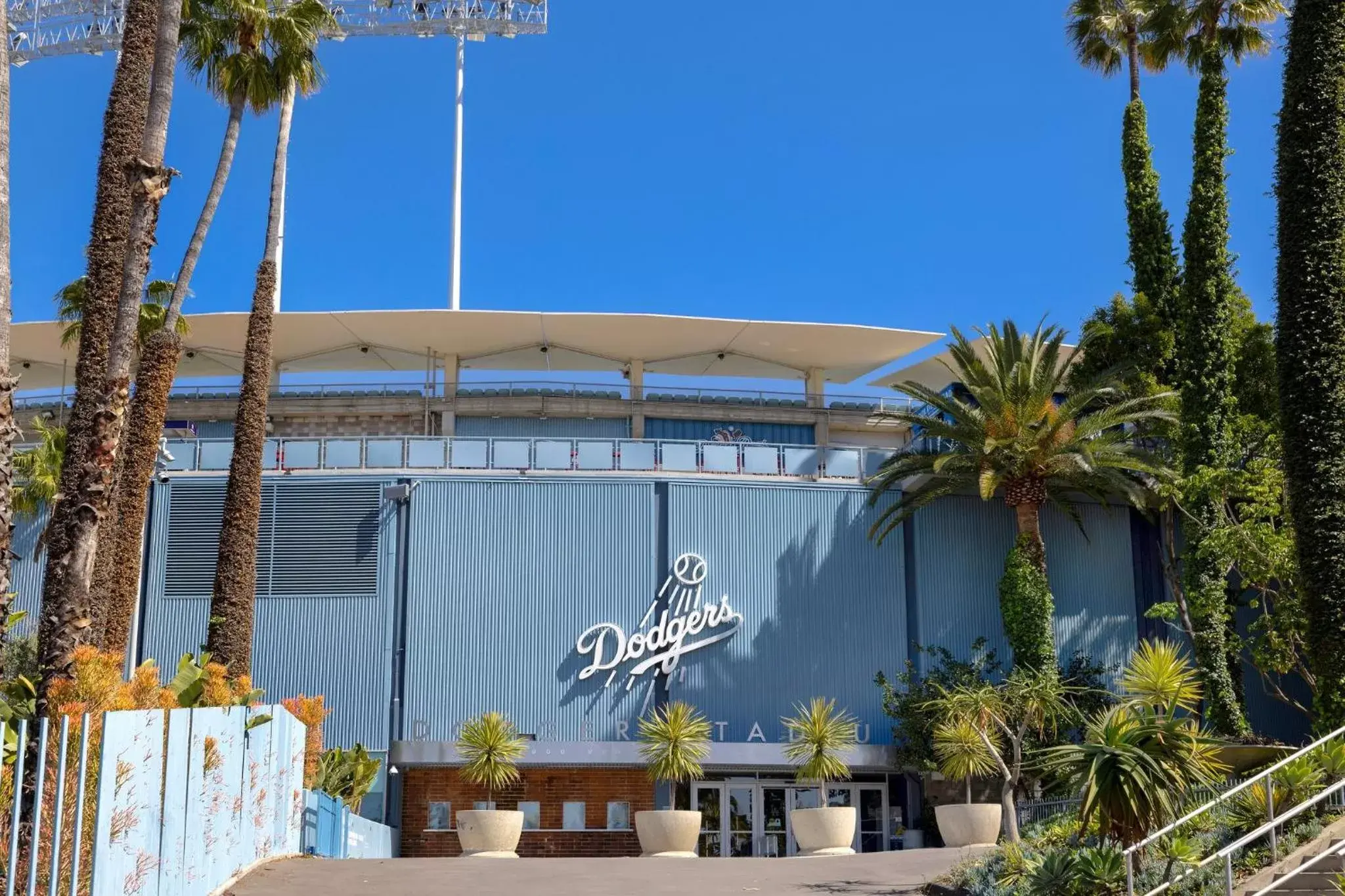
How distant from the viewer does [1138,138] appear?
38.4 metres

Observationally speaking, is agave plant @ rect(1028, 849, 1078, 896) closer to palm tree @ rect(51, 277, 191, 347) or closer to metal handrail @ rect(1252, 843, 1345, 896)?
metal handrail @ rect(1252, 843, 1345, 896)

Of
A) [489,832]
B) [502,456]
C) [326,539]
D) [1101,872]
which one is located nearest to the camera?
[1101,872]

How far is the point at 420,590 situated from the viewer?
34.3m

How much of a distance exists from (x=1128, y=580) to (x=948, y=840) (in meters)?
10.1

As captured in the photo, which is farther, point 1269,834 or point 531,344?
point 531,344

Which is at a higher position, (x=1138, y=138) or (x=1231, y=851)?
(x=1138, y=138)

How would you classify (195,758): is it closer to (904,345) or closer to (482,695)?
(482,695)

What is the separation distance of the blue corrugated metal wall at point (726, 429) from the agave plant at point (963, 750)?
47.6ft

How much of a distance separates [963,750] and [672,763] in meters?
5.81

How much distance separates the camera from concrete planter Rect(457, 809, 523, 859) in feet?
93.3

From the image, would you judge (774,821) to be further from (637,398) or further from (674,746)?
(637,398)

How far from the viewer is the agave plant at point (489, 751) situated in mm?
30734

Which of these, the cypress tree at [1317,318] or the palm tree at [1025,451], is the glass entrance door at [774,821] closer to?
the palm tree at [1025,451]

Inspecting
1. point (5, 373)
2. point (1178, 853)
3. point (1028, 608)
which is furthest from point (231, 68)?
point (1178, 853)
